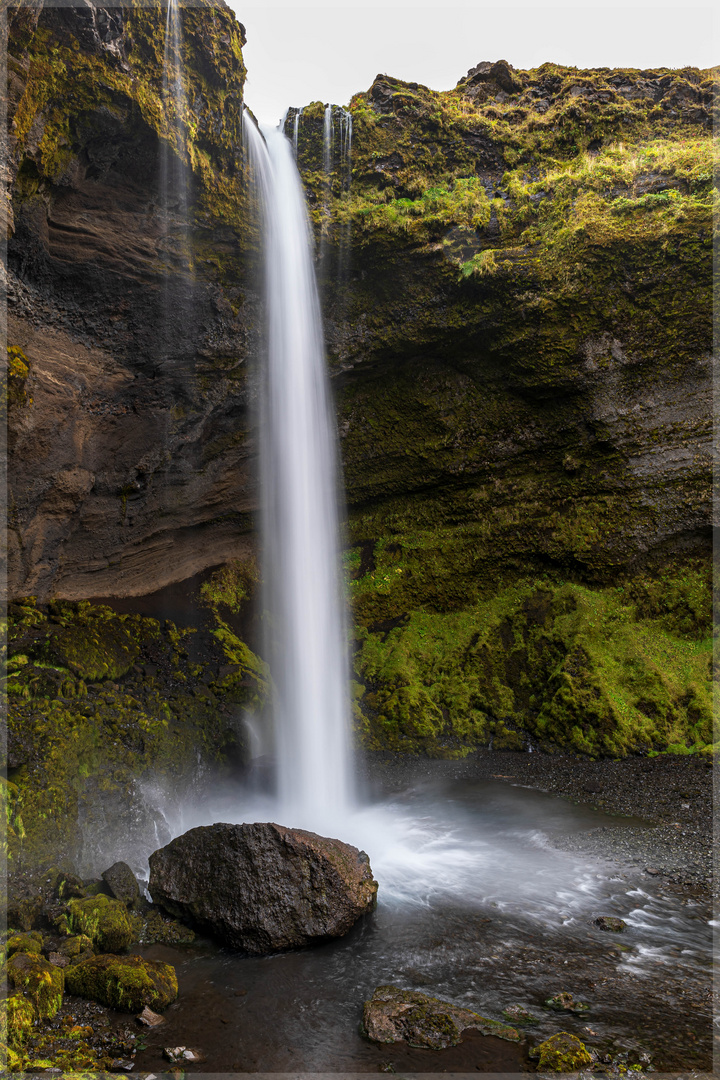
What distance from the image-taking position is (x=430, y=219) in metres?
12.9

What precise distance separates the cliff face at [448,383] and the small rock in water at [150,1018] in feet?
24.1

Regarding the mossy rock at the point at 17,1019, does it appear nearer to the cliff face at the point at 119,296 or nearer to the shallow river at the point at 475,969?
the shallow river at the point at 475,969

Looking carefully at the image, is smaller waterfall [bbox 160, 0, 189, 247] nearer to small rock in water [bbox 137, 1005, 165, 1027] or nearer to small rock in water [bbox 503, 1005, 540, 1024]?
small rock in water [bbox 137, 1005, 165, 1027]

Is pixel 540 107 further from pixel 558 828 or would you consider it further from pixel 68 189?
pixel 558 828

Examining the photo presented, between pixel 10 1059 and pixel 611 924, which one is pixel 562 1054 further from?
pixel 10 1059

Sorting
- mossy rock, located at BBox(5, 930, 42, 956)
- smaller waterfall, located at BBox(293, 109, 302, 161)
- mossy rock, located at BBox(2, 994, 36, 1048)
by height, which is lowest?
mossy rock, located at BBox(5, 930, 42, 956)

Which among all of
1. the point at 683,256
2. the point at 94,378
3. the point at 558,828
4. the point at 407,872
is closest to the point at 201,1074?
the point at 407,872

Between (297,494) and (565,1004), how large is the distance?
36.0 feet

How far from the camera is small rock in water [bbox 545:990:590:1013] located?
483 cm

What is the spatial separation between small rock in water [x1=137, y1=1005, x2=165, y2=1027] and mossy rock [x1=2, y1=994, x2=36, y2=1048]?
83cm

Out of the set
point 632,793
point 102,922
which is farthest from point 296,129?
point 632,793

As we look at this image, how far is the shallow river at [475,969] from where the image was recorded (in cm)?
444

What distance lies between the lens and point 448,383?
582 inches

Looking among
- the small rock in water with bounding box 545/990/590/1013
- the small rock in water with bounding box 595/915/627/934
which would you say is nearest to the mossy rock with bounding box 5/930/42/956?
the small rock in water with bounding box 545/990/590/1013
